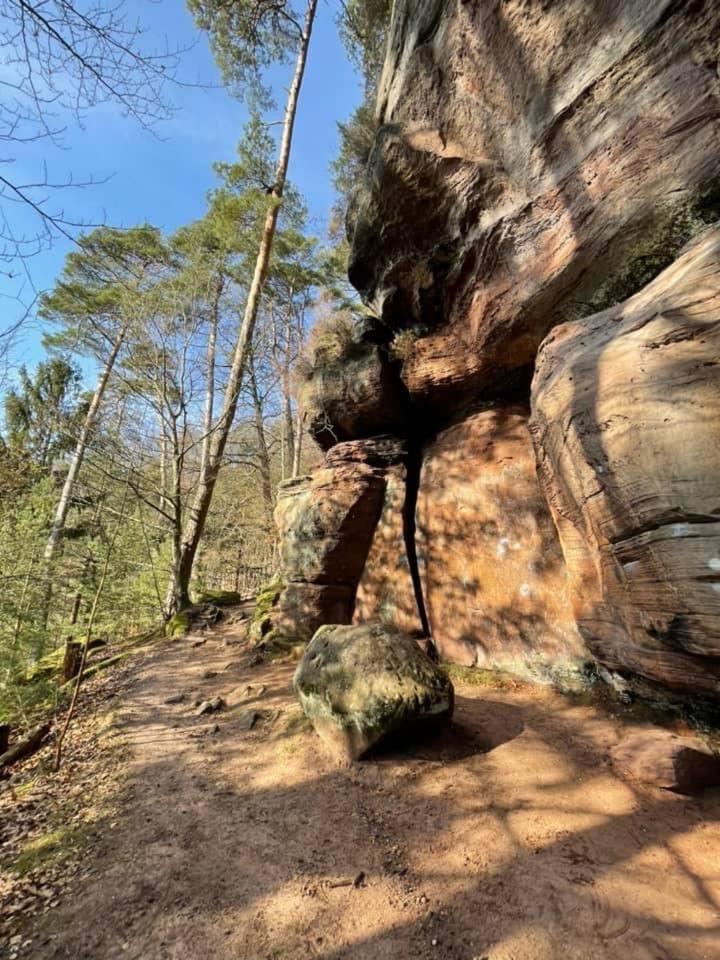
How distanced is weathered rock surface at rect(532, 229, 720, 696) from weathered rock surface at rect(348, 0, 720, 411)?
1175 mm

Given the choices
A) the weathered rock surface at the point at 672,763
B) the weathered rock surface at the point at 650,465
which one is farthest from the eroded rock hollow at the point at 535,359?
the weathered rock surface at the point at 672,763

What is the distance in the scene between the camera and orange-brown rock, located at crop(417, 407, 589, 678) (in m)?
5.29

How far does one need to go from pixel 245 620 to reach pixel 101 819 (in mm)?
6239

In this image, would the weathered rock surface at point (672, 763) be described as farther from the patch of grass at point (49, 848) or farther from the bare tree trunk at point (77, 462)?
the bare tree trunk at point (77, 462)

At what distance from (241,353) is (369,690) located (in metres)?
8.30

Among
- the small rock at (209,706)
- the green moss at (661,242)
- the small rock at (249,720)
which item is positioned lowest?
the small rock at (249,720)

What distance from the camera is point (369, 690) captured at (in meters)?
4.24

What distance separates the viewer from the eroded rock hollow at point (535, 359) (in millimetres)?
3139

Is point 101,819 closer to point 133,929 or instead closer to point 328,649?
point 133,929

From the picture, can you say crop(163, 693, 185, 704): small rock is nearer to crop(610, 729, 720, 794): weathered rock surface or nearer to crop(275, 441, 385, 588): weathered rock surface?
crop(275, 441, 385, 588): weathered rock surface

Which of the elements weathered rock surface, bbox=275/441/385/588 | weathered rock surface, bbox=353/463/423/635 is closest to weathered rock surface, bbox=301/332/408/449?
weathered rock surface, bbox=275/441/385/588

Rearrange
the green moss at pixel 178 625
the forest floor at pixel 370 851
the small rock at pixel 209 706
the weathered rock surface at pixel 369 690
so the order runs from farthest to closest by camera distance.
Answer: the green moss at pixel 178 625
the small rock at pixel 209 706
the weathered rock surface at pixel 369 690
the forest floor at pixel 370 851

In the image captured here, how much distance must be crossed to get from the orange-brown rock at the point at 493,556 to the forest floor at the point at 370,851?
0.71 meters

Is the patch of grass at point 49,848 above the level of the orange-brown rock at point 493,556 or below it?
below
